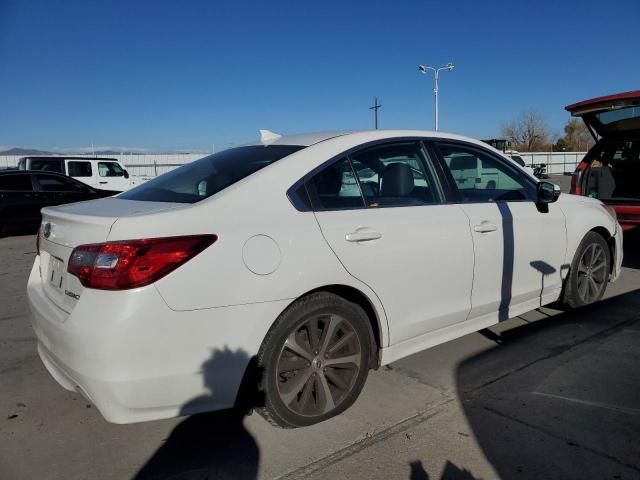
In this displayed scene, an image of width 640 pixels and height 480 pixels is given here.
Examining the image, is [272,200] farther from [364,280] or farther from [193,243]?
[364,280]

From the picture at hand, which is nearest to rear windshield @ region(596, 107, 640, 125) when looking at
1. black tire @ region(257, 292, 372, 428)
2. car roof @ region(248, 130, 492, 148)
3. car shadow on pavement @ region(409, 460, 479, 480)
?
car roof @ region(248, 130, 492, 148)

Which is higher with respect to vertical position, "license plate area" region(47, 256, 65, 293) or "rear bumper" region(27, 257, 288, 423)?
"license plate area" region(47, 256, 65, 293)

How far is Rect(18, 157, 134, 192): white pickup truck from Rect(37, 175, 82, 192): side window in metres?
3.84

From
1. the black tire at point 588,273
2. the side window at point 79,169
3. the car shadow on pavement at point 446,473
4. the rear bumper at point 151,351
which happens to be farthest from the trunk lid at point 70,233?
the side window at point 79,169

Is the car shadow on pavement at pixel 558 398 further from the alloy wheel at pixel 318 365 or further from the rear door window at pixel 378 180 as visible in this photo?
the rear door window at pixel 378 180

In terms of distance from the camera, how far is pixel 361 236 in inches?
106

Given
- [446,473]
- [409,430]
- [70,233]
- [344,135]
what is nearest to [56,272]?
[70,233]

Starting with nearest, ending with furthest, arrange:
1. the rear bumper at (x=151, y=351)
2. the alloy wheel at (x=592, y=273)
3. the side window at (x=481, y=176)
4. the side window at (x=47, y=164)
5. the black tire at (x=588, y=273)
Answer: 1. the rear bumper at (x=151, y=351)
2. the side window at (x=481, y=176)
3. the black tire at (x=588, y=273)
4. the alloy wheel at (x=592, y=273)
5. the side window at (x=47, y=164)

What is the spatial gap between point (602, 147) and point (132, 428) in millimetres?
6702

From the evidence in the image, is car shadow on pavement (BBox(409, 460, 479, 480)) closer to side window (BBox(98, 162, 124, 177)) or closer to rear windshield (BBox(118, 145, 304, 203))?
rear windshield (BBox(118, 145, 304, 203))

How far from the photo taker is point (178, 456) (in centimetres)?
251

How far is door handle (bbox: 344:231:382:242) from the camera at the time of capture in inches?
104

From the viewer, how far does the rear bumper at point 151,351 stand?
2082 mm

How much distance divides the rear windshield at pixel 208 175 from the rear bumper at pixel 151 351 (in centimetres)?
65
